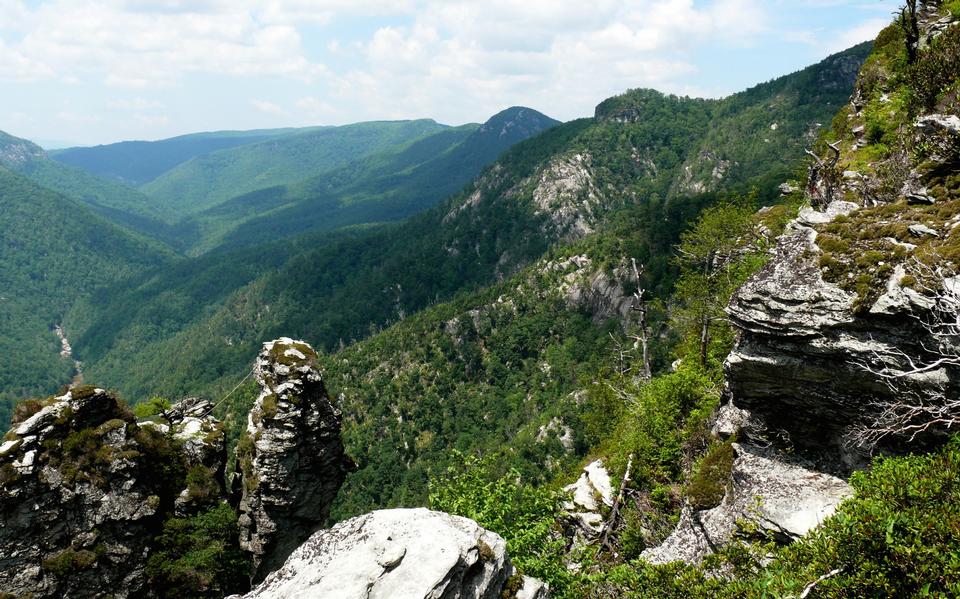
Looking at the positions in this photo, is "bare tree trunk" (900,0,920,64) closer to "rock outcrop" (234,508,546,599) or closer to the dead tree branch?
the dead tree branch

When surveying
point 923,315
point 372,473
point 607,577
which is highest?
point 923,315

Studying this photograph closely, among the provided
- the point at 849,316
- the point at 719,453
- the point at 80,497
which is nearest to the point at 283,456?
the point at 80,497

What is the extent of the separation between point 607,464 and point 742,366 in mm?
15513

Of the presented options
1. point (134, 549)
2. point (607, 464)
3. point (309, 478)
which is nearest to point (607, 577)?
point (607, 464)

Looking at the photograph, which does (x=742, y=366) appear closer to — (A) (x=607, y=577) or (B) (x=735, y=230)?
(A) (x=607, y=577)

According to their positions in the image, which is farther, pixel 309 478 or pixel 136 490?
pixel 309 478

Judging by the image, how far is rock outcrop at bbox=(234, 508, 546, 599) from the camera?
13.7 m

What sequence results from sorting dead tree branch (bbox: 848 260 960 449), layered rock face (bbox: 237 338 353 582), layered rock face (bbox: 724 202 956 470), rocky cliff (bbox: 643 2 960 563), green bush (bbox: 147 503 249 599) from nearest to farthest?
dead tree branch (bbox: 848 260 960 449), rocky cliff (bbox: 643 2 960 563), layered rock face (bbox: 724 202 956 470), green bush (bbox: 147 503 249 599), layered rock face (bbox: 237 338 353 582)

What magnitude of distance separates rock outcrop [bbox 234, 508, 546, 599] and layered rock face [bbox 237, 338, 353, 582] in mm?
22141

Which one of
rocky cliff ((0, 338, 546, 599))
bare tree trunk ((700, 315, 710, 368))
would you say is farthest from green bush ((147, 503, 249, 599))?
bare tree trunk ((700, 315, 710, 368))

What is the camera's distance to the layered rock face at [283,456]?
3584cm

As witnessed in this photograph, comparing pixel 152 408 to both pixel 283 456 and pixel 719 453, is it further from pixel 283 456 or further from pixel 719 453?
pixel 719 453

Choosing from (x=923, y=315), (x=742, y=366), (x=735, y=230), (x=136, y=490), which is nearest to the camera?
(x=923, y=315)

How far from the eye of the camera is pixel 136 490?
32906 millimetres
